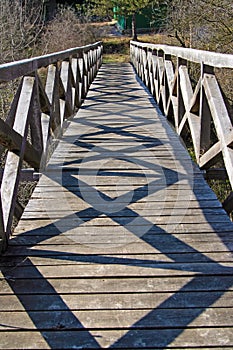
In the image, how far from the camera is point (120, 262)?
2.04 metres

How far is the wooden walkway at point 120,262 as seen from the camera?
1603 mm

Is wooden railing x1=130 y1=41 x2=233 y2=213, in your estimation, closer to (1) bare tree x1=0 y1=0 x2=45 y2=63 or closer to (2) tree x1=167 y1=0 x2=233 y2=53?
(2) tree x1=167 y1=0 x2=233 y2=53

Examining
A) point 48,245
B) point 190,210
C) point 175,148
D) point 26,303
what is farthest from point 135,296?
point 175,148

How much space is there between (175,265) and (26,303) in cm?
67

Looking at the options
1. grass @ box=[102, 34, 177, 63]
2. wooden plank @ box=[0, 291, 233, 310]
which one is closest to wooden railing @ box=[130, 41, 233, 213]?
wooden plank @ box=[0, 291, 233, 310]

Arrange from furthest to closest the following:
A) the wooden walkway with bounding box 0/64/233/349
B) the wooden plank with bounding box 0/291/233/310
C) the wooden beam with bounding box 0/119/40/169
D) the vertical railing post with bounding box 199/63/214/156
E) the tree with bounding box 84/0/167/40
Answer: the tree with bounding box 84/0/167/40 → the vertical railing post with bounding box 199/63/214/156 → the wooden beam with bounding box 0/119/40/169 → the wooden plank with bounding box 0/291/233/310 → the wooden walkway with bounding box 0/64/233/349

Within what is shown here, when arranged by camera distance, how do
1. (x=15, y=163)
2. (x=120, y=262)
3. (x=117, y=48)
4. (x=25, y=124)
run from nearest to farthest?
1. (x=120, y=262)
2. (x=15, y=163)
3. (x=25, y=124)
4. (x=117, y=48)

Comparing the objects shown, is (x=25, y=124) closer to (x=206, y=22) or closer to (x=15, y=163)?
(x=15, y=163)

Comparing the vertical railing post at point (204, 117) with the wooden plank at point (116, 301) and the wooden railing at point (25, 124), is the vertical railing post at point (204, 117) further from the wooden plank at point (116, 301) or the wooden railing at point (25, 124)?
the wooden plank at point (116, 301)

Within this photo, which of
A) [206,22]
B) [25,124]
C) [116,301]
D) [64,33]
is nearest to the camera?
[116,301]

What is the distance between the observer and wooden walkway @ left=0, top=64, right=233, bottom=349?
63.1 inches

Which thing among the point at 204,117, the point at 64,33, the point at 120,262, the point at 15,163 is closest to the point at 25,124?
the point at 15,163

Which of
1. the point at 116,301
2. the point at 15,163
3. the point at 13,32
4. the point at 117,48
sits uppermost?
the point at 13,32

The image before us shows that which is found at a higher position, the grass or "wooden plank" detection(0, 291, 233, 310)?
the grass
